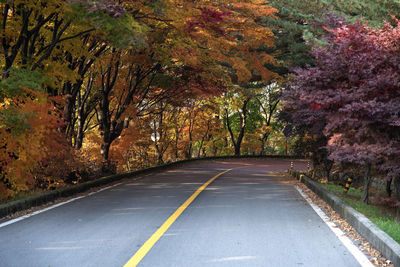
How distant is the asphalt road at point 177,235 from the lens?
536 cm

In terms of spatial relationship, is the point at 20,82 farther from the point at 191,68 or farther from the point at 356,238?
the point at 191,68

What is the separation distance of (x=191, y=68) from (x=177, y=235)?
13.5m

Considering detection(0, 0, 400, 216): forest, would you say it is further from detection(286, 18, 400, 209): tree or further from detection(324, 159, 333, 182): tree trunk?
detection(324, 159, 333, 182): tree trunk

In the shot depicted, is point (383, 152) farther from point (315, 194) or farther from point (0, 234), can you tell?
point (0, 234)

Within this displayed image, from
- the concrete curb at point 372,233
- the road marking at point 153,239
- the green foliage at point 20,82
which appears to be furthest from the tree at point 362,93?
the green foliage at point 20,82

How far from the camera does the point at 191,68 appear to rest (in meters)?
19.4

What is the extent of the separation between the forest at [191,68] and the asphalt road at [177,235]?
2.05 meters

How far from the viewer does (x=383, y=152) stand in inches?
352

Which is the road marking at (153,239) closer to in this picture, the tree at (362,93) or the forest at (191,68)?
the forest at (191,68)

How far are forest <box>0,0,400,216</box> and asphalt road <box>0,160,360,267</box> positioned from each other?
2.05 meters

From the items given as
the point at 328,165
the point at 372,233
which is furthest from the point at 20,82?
the point at 328,165

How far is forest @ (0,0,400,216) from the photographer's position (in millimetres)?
9195

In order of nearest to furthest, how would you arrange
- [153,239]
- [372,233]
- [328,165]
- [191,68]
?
[372,233] → [153,239] → [191,68] → [328,165]

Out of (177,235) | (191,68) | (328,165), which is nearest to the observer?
(177,235)
